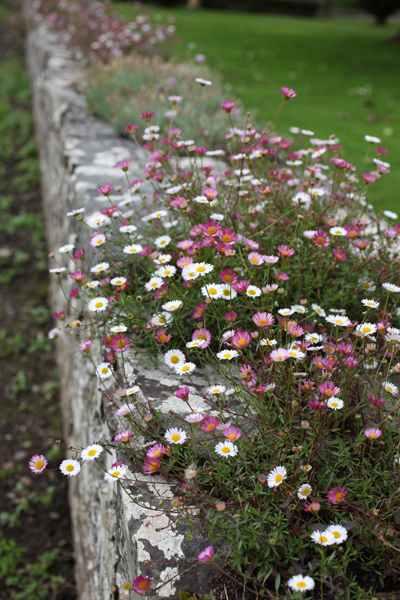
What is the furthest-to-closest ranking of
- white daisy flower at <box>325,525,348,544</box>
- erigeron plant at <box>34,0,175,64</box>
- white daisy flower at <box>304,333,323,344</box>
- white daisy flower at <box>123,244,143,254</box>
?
erigeron plant at <box>34,0,175,64</box>
white daisy flower at <box>123,244,143,254</box>
white daisy flower at <box>304,333,323,344</box>
white daisy flower at <box>325,525,348,544</box>

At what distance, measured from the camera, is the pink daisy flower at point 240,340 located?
1513mm

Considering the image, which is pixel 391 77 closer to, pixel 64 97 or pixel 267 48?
pixel 267 48

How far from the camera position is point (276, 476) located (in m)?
1.25

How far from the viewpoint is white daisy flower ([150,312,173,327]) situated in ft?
5.88

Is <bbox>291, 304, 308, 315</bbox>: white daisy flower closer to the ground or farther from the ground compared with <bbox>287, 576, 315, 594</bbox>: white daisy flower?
farther from the ground

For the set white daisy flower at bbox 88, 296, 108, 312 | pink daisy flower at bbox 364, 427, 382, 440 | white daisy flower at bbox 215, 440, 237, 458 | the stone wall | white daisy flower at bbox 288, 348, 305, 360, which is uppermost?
white daisy flower at bbox 288, 348, 305, 360

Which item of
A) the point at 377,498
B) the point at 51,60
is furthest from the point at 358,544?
the point at 51,60

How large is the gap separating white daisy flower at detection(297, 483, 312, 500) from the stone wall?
13.5 inches

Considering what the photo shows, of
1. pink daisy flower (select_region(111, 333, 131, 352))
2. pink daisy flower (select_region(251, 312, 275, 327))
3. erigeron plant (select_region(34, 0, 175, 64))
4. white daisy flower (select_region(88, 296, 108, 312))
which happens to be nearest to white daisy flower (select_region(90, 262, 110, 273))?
white daisy flower (select_region(88, 296, 108, 312))

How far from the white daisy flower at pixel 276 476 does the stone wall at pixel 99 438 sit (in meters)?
0.31

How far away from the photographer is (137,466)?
62.0 inches

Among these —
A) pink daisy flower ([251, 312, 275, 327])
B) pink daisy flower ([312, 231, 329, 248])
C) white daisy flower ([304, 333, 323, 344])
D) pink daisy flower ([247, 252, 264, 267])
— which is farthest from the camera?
pink daisy flower ([312, 231, 329, 248])

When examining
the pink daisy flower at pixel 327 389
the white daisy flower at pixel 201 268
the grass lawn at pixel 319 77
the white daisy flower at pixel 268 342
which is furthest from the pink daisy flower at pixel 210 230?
the grass lawn at pixel 319 77

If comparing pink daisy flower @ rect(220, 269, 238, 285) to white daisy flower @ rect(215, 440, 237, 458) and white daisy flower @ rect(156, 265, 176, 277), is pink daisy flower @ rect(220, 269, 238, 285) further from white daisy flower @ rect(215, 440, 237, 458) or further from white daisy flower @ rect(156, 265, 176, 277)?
white daisy flower @ rect(215, 440, 237, 458)
